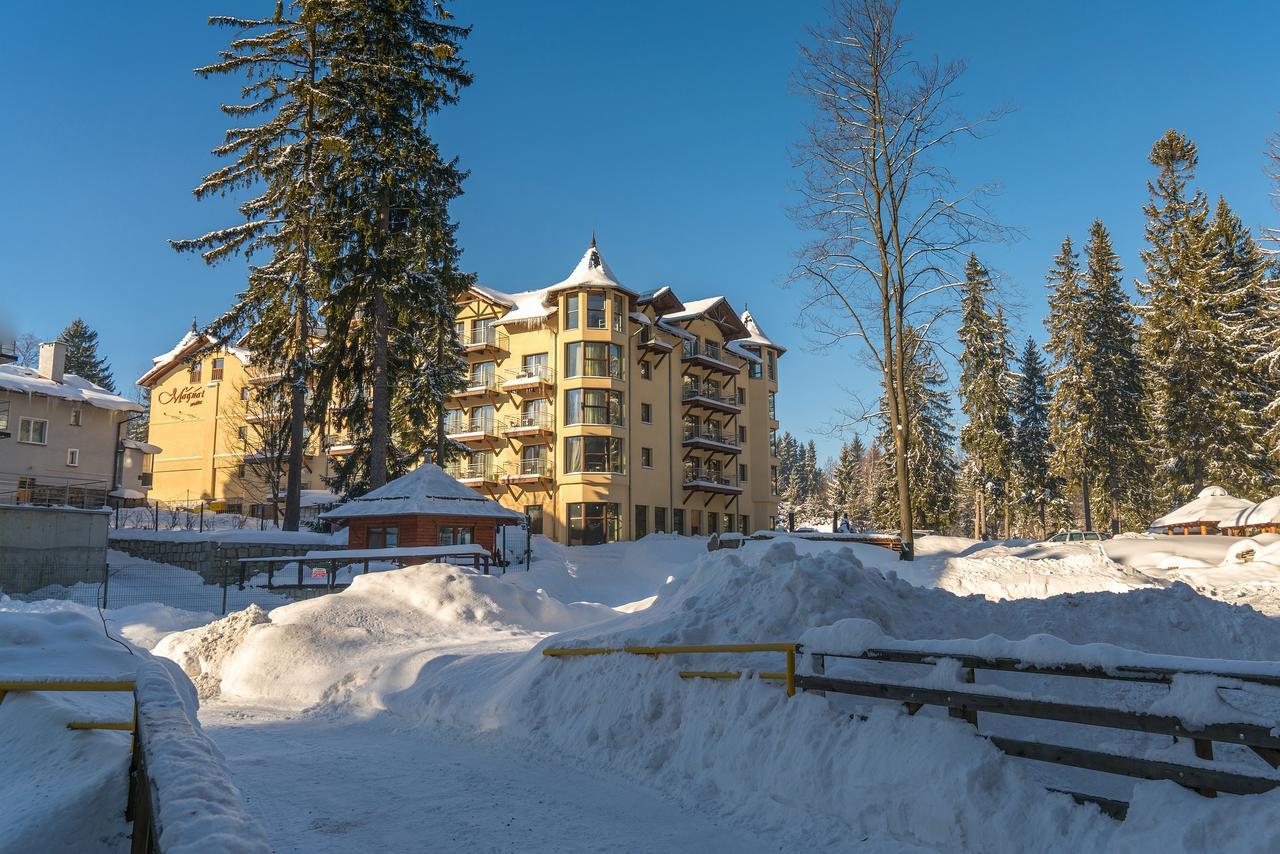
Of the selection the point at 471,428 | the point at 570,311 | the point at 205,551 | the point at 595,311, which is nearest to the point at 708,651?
the point at 205,551

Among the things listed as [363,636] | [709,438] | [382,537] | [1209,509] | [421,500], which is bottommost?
[363,636]

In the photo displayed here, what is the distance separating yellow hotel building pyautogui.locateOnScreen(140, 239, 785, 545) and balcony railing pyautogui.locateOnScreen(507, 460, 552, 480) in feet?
0.27

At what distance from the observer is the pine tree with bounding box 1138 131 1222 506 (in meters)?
47.1

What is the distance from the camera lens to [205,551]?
32.9m

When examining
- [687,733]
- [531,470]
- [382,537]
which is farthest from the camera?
[531,470]

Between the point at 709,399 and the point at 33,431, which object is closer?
the point at 33,431

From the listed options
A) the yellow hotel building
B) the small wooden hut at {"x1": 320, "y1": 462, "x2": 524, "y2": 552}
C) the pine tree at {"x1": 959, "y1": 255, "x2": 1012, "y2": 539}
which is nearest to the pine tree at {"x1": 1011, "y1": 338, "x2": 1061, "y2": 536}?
the pine tree at {"x1": 959, "y1": 255, "x2": 1012, "y2": 539}

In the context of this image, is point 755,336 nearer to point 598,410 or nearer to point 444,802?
point 598,410

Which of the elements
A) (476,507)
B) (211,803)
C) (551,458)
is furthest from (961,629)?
(551,458)

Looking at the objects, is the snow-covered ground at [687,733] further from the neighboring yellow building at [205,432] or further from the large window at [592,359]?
the neighboring yellow building at [205,432]

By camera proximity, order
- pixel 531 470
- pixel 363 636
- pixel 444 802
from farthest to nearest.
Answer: pixel 531 470, pixel 363 636, pixel 444 802

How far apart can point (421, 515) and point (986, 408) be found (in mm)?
39314

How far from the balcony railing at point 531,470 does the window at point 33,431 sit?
23.5 m

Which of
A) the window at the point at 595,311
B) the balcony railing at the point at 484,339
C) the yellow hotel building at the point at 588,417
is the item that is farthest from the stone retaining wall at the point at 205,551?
the window at the point at 595,311
